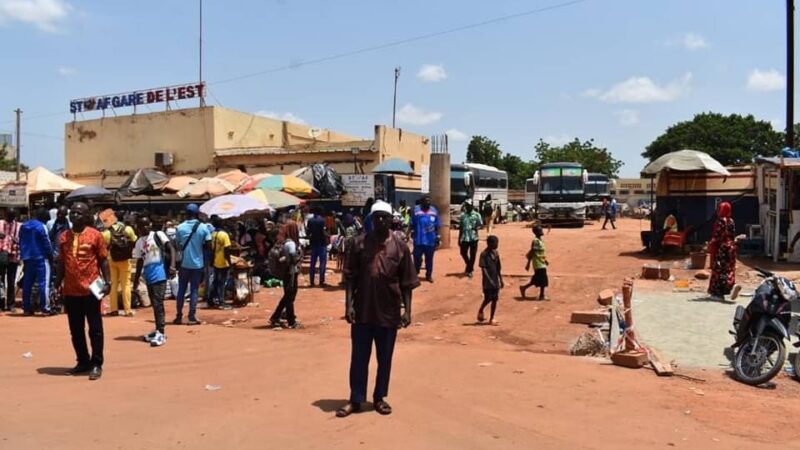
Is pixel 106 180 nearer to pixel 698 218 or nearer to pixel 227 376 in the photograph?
pixel 698 218

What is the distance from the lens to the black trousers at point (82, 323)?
6.87 metres

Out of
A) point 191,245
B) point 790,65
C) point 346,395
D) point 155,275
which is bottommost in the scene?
point 346,395

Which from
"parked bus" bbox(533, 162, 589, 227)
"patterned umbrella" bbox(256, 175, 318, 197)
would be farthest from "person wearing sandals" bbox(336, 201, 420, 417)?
"parked bus" bbox(533, 162, 589, 227)

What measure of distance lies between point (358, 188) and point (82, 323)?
17.8 m

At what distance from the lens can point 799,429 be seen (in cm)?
552

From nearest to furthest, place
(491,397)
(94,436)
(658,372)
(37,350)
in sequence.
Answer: (94,436), (491,397), (658,372), (37,350)

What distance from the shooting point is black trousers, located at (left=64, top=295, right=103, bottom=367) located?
6.87m

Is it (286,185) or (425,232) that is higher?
(286,185)

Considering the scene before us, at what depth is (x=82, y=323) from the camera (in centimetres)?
693

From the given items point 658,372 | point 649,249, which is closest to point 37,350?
point 658,372

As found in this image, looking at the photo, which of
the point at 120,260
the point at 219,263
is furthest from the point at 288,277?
the point at 120,260

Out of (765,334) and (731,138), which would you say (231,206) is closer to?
(765,334)

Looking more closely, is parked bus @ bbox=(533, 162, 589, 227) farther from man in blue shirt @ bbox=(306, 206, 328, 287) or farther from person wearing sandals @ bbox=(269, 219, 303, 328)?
person wearing sandals @ bbox=(269, 219, 303, 328)

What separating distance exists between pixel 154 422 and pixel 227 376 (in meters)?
1.72
